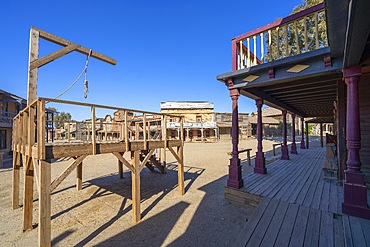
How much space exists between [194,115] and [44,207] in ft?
97.6

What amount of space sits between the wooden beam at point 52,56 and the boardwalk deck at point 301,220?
5.53 meters

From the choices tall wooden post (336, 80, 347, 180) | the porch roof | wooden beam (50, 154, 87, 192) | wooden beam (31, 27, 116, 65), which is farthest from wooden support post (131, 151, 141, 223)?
tall wooden post (336, 80, 347, 180)

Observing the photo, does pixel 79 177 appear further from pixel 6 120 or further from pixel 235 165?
pixel 6 120

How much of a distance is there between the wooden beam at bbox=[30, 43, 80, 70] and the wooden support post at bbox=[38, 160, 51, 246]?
93.8 inches

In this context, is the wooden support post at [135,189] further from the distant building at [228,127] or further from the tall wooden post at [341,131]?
the distant building at [228,127]

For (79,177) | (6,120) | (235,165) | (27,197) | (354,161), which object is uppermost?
(6,120)

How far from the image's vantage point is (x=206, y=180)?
25.6ft

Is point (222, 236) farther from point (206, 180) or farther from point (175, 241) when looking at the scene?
point (206, 180)

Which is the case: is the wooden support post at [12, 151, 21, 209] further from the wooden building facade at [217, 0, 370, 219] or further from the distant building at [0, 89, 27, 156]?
the distant building at [0, 89, 27, 156]

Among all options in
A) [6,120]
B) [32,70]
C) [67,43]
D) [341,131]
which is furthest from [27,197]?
[6,120]

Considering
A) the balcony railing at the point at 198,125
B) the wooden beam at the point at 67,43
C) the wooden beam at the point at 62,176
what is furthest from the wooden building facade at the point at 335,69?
the balcony railing at the point at 198,125

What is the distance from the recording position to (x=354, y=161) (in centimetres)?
327

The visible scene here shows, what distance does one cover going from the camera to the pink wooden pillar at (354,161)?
319 centimetres

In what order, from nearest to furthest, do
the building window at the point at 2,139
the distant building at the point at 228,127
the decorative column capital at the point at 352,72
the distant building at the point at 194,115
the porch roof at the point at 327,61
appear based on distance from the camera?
the porch roof at the point at 327,61
the decorative column capital at the point at 352,72
the building window at the point at 2,139
the distant building at the point at 194,115
the distant building at the point at 228,127
